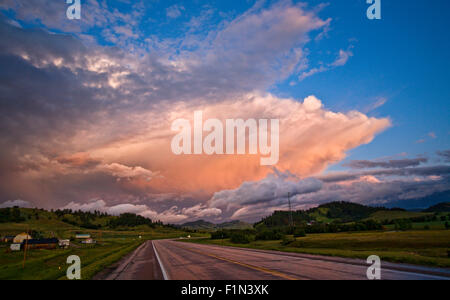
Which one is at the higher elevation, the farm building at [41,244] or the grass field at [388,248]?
the grass field at [388,248]

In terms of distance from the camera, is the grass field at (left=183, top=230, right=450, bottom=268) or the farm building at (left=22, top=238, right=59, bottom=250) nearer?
the grass field at (left=183, top=230, right=450, bottom=268)

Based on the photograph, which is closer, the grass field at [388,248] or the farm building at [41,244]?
the grass field at [388,248]

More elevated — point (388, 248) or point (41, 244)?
point (388, 248)

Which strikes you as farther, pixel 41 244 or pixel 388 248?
pixel 41 244

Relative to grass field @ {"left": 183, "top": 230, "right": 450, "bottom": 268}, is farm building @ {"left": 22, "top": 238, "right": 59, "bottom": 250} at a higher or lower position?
lower
